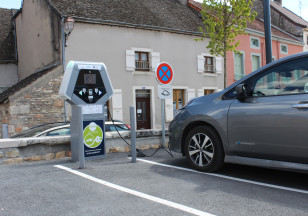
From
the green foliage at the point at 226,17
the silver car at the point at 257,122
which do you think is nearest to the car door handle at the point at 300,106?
the silver car at the point at 257,122

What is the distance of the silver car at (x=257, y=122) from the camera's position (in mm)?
4125

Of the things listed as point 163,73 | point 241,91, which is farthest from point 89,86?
point 241,91

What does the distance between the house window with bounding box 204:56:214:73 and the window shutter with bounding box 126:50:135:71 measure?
217 inches

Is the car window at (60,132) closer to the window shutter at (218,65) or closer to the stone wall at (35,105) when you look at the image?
the stone wall at (35,105)

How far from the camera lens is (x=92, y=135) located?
6.03m

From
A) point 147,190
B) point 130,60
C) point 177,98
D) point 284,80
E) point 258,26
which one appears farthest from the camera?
point 258,26

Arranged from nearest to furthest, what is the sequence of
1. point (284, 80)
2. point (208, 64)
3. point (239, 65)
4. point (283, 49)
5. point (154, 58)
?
point (284, 80) < point (154, 58) < point (208, 64) < point (239, 65) < point (283, 49)

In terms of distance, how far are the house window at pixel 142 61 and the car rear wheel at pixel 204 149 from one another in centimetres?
1319

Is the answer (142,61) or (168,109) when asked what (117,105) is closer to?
(142,61)

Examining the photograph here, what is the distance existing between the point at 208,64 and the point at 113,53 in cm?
700

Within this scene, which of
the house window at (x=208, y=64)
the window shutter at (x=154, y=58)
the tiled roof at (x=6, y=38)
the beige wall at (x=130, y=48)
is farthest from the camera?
the house window at (x=208, y=64)

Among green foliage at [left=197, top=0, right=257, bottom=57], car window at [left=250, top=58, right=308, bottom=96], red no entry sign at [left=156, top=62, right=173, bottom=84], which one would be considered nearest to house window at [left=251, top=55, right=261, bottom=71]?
green foliage at [left=197, top=0, right=257, bottom=57]

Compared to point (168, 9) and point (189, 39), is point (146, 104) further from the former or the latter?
point (168, 9)

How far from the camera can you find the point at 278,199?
12.2ft
